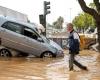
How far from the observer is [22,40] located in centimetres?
2219

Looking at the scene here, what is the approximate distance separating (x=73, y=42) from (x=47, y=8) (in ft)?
42.2

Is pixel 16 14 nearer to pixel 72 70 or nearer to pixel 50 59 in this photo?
pixel 50 59

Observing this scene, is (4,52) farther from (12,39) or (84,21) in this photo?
(84,21)

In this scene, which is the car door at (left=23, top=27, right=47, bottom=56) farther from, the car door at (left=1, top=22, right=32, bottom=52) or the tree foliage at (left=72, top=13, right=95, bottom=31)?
the tree foliage at (left=72, top=13, right=95, bottom=31)

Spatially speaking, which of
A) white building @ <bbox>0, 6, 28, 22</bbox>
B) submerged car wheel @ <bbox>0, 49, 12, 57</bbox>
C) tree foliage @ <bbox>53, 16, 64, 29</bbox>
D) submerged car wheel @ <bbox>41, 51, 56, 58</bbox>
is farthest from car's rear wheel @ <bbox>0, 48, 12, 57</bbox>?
tree foliage @ <bbox>53, 16, 64, 29</bbox>

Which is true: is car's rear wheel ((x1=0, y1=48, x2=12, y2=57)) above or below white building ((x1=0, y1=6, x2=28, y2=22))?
below

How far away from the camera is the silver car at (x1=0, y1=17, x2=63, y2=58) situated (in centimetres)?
2214

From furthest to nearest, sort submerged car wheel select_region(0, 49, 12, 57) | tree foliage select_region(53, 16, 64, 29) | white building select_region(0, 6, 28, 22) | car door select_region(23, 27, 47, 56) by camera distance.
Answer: tree foliage select_region(53, 16, 64, 29), white building select_region(0, 6, 28, 22), submerged car wheel select_region(0, 49, 12, 57), car door select_region(23, 27, 47, 56)

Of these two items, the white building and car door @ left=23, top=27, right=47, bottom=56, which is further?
the white building

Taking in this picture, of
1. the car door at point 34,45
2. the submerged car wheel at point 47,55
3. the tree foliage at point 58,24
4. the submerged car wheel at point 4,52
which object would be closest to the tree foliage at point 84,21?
the tree foliage at point 58,24

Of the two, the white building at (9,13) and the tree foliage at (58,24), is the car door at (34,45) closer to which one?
the white building at (9,13)

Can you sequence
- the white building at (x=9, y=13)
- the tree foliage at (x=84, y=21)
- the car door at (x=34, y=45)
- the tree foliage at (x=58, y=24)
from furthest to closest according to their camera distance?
the tree foliage at (x=58, y=24) < the tree foliage at (x=84, y=21) < the white building at (x=9, y=13) < the car door at (x=34, y=45)

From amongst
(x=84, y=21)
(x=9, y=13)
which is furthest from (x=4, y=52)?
(x=84, y=21)

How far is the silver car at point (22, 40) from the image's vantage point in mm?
22141
